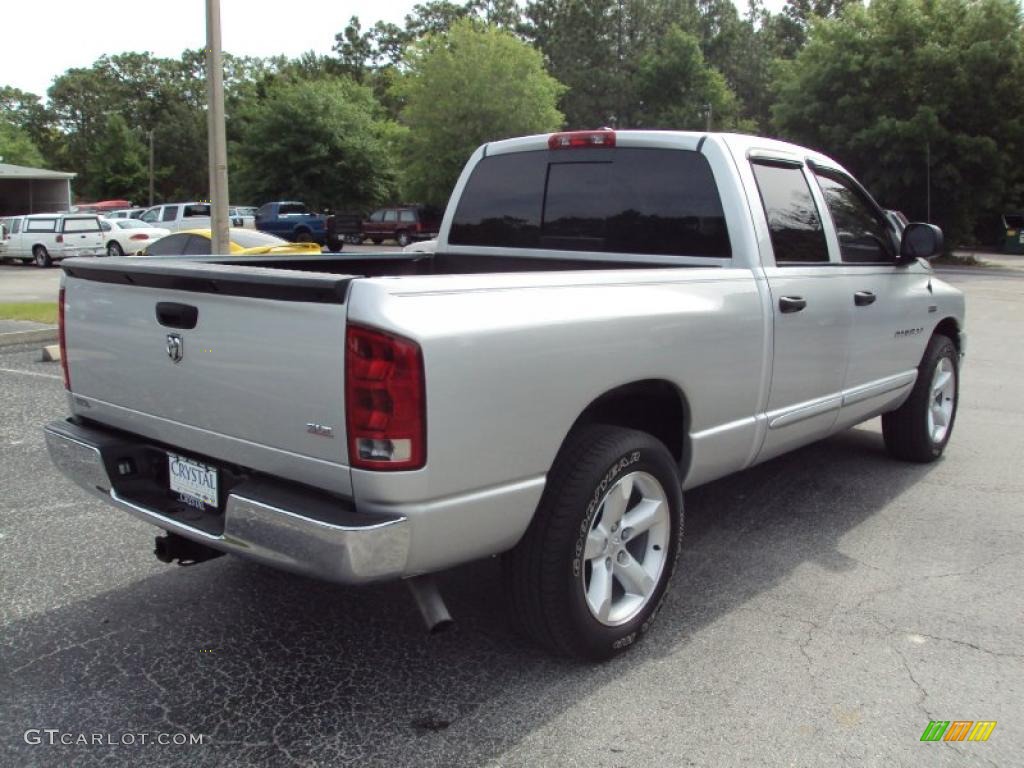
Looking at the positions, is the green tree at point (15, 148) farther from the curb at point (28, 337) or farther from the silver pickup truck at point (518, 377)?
the silver pickup truck at point (518, 377)

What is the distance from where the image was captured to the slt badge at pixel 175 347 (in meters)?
2.99

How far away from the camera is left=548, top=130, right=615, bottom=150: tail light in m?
4.35

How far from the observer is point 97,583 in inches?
157

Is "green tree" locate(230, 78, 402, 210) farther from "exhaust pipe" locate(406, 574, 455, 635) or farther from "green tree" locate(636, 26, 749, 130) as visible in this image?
"exhaust pipe" locate(406, 574, 455, 635)

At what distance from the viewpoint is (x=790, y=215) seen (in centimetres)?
435

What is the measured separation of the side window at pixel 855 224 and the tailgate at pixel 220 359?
3.11m

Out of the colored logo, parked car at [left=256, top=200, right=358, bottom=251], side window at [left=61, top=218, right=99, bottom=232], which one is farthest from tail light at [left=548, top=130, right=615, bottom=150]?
parked car at [left=256, top=200, right=358, bottom=251]

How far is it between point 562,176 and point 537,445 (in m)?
2.05

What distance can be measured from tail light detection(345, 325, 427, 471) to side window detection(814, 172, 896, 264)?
9.84 feet

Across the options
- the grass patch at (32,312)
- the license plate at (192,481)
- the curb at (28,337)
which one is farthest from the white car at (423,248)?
the grass patch at (32,312)

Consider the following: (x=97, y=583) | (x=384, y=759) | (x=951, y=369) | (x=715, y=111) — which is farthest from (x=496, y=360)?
(x=715, y=111)

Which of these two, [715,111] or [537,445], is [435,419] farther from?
[715,111]

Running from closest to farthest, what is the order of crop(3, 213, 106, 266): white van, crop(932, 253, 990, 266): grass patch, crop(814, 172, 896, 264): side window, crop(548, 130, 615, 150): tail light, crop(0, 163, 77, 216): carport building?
crop(548, 130, 615, 150): tail light < crop(814, 172, 896, 264): side window < crop(3, 213, 106, 266): white van < crop(932, 253, 990, 266): grass patch < crop(0, 163, 77, 216): carport building

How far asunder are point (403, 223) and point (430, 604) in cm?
3575
